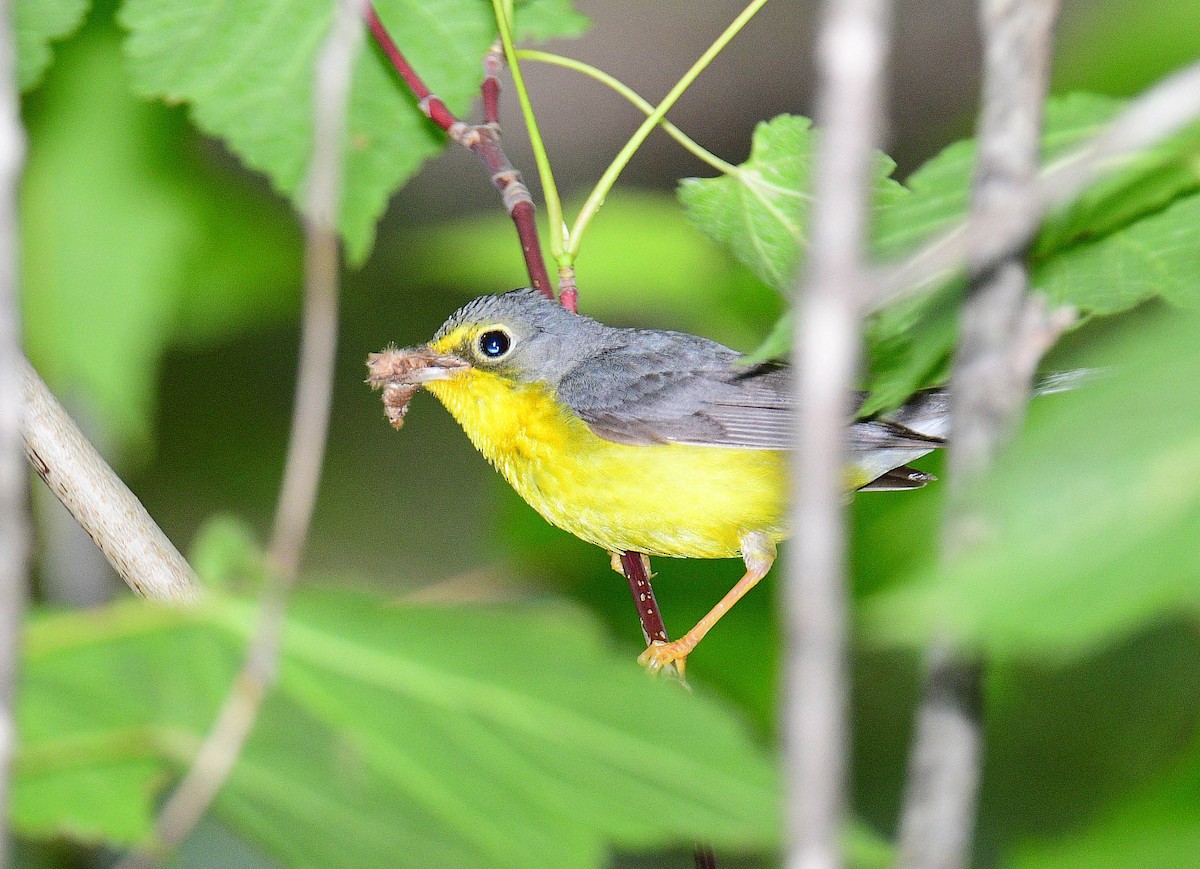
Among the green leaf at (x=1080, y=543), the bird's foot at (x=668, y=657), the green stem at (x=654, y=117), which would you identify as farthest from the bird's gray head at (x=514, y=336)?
the green leaf at (x=1080, y=543)

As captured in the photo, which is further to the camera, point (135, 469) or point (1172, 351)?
point (135, 469)

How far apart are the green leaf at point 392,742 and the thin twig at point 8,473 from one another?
90 mm

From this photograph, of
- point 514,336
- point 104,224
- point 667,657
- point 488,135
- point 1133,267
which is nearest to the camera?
point 1133,267

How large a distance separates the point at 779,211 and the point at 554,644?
3.71 ft

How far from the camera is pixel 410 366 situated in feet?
11.4

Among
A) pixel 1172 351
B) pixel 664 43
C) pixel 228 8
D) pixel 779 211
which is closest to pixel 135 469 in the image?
pixel 664 43

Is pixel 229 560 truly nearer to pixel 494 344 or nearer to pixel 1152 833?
pixel 1152 833

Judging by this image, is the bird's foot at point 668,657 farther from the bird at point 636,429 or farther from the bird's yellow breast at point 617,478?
the bird's yellow breast at point 617,478

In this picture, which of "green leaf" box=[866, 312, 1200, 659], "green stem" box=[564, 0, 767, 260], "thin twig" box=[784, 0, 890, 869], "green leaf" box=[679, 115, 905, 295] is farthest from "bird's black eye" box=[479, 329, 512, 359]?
"green leaf" box=[866, 312, 1200, 659]

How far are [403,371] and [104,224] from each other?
1105 mm

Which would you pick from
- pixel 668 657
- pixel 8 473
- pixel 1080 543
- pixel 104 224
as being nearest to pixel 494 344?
pixel 668 657

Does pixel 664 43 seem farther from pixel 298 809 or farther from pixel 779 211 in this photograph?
pixel 298 809

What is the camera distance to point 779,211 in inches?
84.3

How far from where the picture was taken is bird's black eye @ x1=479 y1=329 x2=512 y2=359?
3.57m
